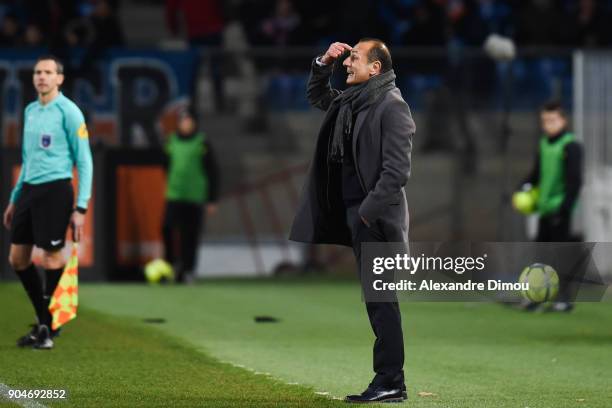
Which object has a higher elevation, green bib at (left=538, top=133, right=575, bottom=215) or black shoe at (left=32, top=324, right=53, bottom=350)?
green bib at (left=538, top=133, right=575, bottom=215)

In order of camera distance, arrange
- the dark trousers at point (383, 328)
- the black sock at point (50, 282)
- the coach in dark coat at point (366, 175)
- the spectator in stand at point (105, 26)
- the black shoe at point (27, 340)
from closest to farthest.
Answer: the coach in dark coat at point (366, 175)
the dark trousers at point (383, 328)
the black shoe at point (27, 340)
the black sock at point (50, 282)
the spectator in stand at point (105, 26)

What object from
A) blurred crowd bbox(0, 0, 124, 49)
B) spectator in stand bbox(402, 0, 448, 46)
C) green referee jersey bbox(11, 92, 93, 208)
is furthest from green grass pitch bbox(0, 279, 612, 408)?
spectator in stand bbox(402, 0, 448, 46)

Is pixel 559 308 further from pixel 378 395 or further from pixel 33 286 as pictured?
pixel 378 395

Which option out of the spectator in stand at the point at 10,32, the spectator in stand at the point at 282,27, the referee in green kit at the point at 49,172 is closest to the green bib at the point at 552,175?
the referee in green kit at the point at 49,172

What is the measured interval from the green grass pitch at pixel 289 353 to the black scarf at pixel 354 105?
1439 millimetres

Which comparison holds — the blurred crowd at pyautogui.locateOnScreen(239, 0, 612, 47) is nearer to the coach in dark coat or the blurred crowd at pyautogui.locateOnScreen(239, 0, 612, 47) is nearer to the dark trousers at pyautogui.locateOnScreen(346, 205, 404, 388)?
the coach in dark coat

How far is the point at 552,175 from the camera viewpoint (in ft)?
50.3

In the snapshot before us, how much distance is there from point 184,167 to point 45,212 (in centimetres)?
775

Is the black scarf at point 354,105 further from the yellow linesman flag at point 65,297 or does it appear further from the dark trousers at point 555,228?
the dark trousers at point 555,228

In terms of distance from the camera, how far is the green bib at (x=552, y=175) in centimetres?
Answer: 1527

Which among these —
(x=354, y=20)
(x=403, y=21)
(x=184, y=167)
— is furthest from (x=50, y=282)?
(x=403, y=21)

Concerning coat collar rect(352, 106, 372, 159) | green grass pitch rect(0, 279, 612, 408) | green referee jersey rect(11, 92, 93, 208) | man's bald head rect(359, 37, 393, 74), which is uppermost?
man's bald head rect(359, 37, 393, 74)

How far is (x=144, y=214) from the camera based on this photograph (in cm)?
1948

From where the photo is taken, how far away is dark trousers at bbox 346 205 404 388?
8.55m
